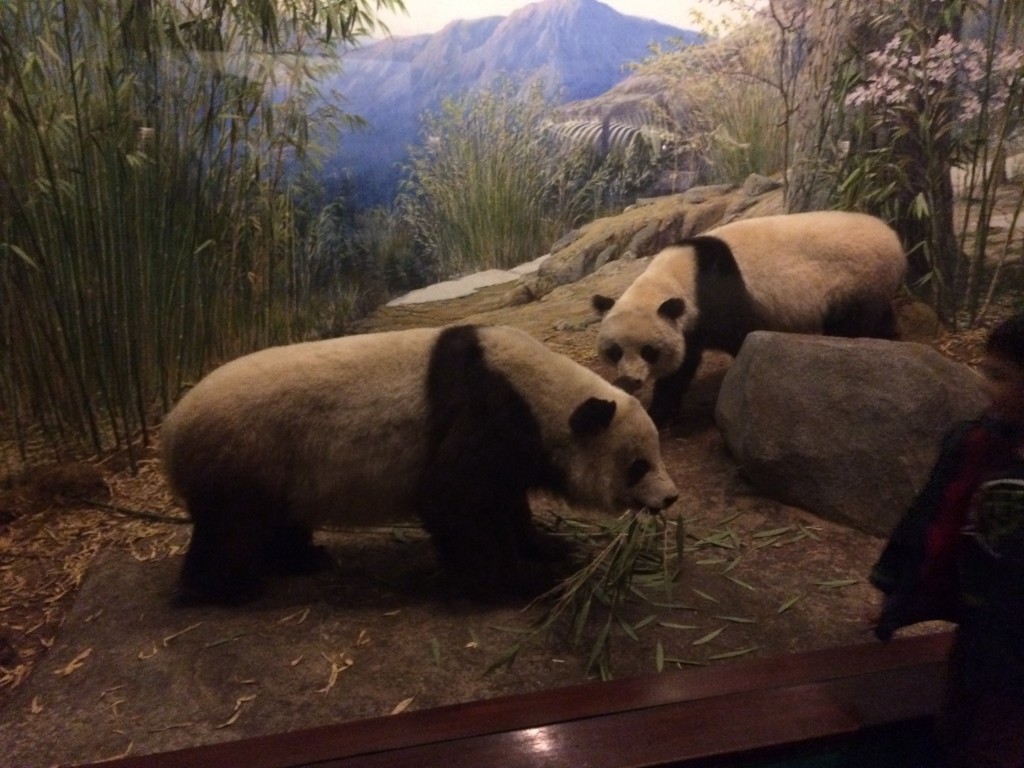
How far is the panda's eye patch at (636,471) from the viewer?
2933 millimetres

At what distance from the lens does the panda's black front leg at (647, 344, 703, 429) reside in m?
4.27

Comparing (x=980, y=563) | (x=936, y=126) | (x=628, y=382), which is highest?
(x=936, y=126)

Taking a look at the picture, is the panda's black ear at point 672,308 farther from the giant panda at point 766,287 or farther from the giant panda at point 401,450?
the giant panda at point 401,450

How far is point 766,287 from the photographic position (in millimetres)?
4324

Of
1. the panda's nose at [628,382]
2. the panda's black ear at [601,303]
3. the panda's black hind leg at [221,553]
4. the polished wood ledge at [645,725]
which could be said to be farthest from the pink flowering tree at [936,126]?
the panda's black hind leg at [221,553]

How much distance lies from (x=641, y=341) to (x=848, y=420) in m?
1.14

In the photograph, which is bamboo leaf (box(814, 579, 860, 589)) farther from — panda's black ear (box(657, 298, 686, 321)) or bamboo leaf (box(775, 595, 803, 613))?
panda's black ear (box(657, 298, 686, 321))

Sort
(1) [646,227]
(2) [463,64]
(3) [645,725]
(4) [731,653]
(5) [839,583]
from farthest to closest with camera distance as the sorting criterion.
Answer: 1. (1) [646,227]
2. (2) [463,64]
3. (5) [839,583]
4. (4) [731,653]
5. (3) [645,725]

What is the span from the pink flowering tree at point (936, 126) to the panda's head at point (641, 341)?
1.26 metres

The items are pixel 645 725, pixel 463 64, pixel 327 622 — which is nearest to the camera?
pixel 645 725

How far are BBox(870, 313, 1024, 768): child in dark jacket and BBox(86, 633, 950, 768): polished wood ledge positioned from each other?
28cm

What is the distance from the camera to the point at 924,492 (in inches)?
64.4

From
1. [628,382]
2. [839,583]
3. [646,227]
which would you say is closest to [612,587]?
[839,583]

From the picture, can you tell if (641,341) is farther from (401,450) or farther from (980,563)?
(980,563)
